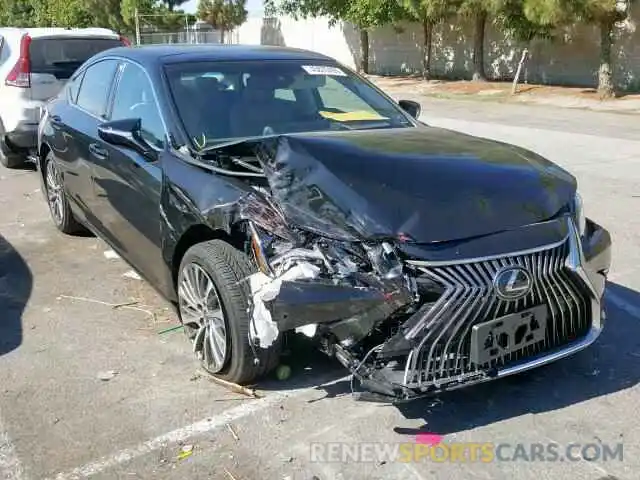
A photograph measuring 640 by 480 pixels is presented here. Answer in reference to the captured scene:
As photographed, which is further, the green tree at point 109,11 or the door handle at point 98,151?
the green tree at point 109,11

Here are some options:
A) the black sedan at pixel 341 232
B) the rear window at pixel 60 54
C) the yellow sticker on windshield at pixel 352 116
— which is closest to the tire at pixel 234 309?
the black sedan at pixel 341 232

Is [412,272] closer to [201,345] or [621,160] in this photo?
[201,345]

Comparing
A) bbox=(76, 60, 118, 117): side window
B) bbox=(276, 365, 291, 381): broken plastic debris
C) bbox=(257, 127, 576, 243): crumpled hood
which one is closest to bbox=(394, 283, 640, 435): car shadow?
bbox=(276, 365, 291, 381): broken plastic debris

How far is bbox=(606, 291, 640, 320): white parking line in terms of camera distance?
4.62 m

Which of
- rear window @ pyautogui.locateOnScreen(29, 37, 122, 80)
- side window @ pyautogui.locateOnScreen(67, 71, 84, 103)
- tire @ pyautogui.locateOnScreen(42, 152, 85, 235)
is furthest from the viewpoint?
rear window @ pyautogui.locateOnScreen(29, 37, 122, 80)

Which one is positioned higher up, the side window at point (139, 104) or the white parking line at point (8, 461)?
the side window at point (139, 104)

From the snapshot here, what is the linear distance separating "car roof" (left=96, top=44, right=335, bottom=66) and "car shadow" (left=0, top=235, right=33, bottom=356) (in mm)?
1907

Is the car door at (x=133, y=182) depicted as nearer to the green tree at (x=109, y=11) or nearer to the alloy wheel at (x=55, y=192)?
the alloy wheel at (x=55, y=192)

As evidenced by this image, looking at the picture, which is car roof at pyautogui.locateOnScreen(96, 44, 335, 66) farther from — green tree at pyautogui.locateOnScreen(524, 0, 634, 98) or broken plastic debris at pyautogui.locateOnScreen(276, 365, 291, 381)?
green tree at pyautogui.locateOnScreen(524, 0, 634, 98)

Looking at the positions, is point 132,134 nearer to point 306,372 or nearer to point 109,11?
point 306,372

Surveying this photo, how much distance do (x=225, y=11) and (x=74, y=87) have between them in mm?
40379

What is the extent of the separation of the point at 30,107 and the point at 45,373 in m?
5.68

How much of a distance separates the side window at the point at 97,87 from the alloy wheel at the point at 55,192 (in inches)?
33.8

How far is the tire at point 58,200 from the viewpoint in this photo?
6.32 meters
